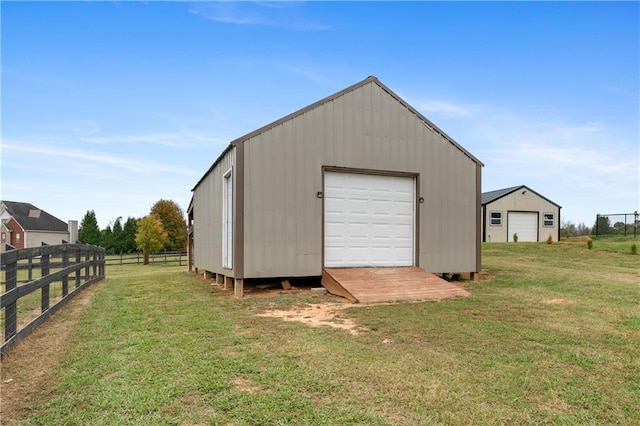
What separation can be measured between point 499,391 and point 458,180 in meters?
8.21

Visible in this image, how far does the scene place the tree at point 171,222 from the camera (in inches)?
1941

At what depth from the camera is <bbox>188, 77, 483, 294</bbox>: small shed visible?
8.66 meters

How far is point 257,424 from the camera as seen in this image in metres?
2.61

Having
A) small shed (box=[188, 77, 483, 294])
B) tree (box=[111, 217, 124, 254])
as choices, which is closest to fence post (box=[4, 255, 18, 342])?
small shed (box=[188, 77, 483, 294])

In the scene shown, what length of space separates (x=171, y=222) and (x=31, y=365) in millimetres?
48501

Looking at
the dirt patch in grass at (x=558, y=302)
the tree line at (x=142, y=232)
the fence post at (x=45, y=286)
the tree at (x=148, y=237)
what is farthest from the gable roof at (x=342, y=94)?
the tree line at (x=142, y=232)

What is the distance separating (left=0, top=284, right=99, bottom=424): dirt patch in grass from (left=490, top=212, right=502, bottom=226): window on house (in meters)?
25.7

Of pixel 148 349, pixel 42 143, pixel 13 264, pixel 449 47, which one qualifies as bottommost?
pixel 148 349

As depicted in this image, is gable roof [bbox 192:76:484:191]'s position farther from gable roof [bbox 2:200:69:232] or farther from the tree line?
gable roof [bbox 2:200:69:232]

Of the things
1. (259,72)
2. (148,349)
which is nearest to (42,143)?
(259,72)

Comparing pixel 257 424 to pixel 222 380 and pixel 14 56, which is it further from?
pixel 14 56

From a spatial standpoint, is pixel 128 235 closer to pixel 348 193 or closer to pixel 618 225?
pixel 348 193

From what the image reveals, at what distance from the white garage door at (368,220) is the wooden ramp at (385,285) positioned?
0.48m

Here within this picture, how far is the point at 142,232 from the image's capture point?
31641 millimetres
